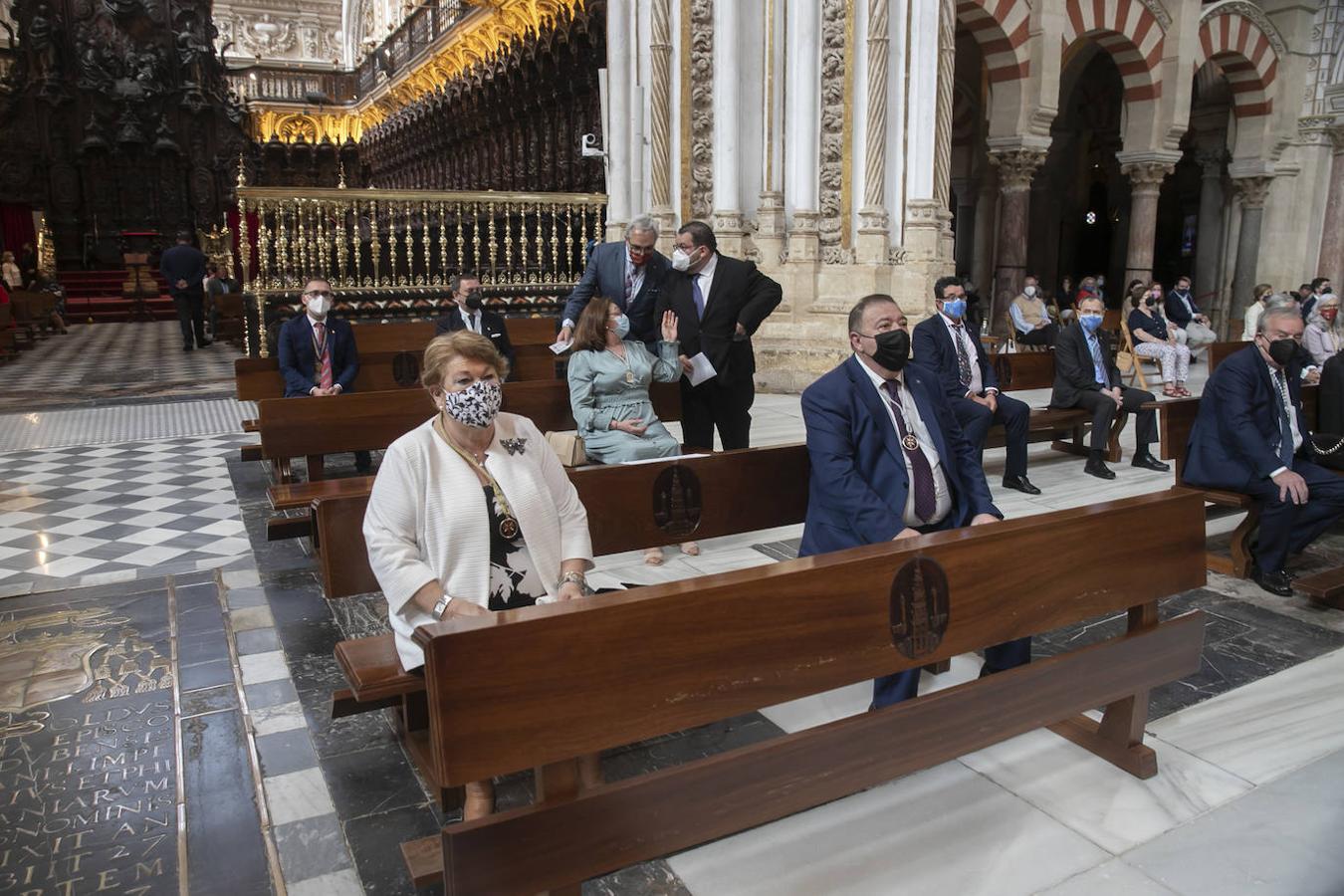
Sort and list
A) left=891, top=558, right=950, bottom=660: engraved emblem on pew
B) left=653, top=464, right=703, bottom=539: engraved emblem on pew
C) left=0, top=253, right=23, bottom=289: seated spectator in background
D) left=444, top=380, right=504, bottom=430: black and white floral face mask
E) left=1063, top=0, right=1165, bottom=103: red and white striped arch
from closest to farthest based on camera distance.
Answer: left=891, top=558, right=950, bottom=660: engraved emblem on pew, left=444, top=380, right=504, bottom=430: black and white floral face mask, left=653, top=464, right=703, bottom=539: engraved emblem on pew, left=1063, top=0, right=1165, bottom=103: red and white striped arch, left=0, top=253, right=23, bottom=289: seated spectator in background

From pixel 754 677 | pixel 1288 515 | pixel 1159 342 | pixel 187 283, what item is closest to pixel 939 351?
pixel 1288 515

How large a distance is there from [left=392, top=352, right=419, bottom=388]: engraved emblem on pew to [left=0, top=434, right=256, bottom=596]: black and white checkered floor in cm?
126

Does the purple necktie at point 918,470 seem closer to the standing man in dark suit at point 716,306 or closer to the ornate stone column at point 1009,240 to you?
the standing man in dark suit at point 716,306

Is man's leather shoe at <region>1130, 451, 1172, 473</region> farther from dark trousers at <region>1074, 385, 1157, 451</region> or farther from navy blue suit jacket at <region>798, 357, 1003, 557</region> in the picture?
navy blue suit jacket at <region>798, 357, 1003, 557</region>

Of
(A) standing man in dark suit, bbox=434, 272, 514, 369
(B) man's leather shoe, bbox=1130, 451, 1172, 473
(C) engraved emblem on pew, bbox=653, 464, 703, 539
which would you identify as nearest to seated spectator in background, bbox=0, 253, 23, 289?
(A) standing man in dark suit, bbox=434, 272, 514, 369

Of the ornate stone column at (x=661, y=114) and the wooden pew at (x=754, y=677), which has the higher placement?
the ornate stone column at (x=661, y=114)

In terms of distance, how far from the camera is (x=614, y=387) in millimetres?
4574

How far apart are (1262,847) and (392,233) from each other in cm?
872

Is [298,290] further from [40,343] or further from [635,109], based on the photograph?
[40,343]

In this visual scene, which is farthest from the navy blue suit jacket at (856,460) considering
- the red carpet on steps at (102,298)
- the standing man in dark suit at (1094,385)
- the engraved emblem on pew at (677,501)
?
the red carpet on steps at (102,298)

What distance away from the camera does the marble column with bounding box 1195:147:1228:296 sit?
1648 centimetres

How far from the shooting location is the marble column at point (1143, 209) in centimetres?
1402

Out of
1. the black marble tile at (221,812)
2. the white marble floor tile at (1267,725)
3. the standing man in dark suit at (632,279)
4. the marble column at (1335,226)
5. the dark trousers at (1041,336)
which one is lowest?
the black marble tile at (221,812)

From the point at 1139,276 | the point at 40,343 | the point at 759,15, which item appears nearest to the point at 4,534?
the point at 759,15
